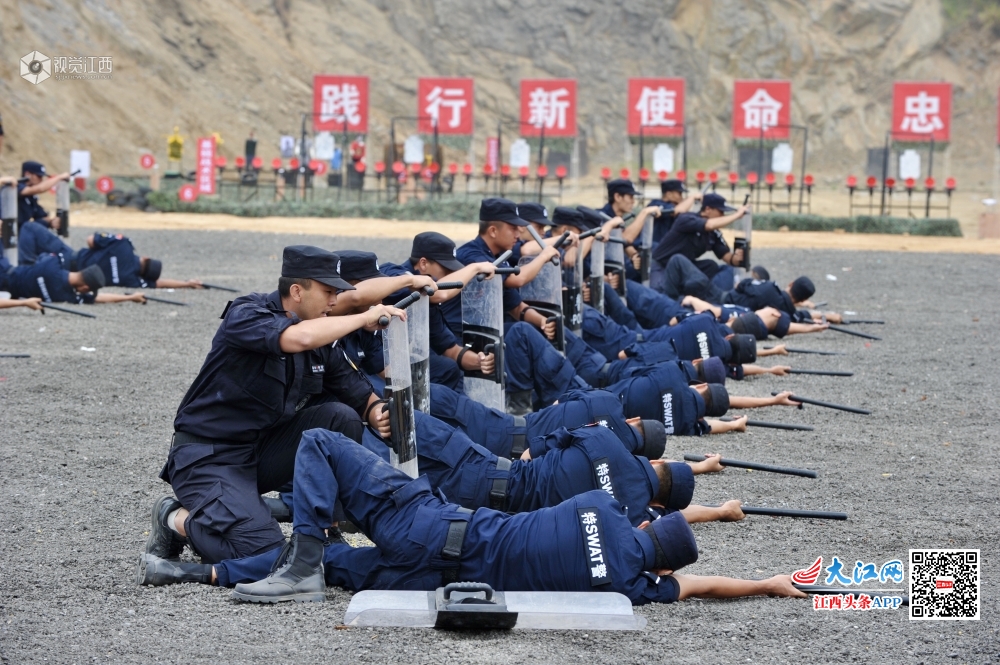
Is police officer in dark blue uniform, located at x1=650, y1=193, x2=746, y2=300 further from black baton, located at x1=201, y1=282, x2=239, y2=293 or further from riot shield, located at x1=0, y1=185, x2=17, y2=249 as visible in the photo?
riot shield, located at x1=0, y1=185, x2=17, y2=249

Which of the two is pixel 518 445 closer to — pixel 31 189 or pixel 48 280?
pixel 48 280

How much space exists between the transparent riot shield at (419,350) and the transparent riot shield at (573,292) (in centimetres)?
384

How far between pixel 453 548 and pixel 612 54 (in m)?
49.4

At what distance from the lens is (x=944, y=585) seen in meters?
5.61

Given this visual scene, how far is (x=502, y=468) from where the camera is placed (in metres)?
6.37

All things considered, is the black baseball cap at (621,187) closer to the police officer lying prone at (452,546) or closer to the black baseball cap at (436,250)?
the black baseball cap at (436,250)

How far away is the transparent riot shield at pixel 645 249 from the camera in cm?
1451

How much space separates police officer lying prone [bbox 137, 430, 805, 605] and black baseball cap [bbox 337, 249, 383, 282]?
1.77 m

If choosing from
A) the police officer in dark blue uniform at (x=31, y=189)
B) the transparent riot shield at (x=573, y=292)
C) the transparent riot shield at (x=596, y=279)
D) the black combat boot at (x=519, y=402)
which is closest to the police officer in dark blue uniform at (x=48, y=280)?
the police officer in dark blue uniform at (x=31, y=189)

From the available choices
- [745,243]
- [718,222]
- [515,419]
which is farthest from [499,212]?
[745,243]

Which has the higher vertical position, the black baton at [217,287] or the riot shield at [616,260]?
the riot shield at [616,260]

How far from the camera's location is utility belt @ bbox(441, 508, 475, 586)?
529 cm

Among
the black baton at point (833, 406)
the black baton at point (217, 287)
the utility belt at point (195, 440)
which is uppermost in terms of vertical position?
the utility belt at point (195, 440)

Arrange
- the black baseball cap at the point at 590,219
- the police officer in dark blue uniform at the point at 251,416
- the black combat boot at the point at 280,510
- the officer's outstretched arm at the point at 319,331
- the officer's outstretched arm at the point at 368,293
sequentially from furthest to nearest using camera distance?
the black baseball cap at the point at 590,219 < the officer's outstretched arm at the point at 368,293 < the black combat boot at the point at 280,510 < the police officer in dark blue uniform at the point at 251,416 < the officer's outstretched arm at the point at 319,331
